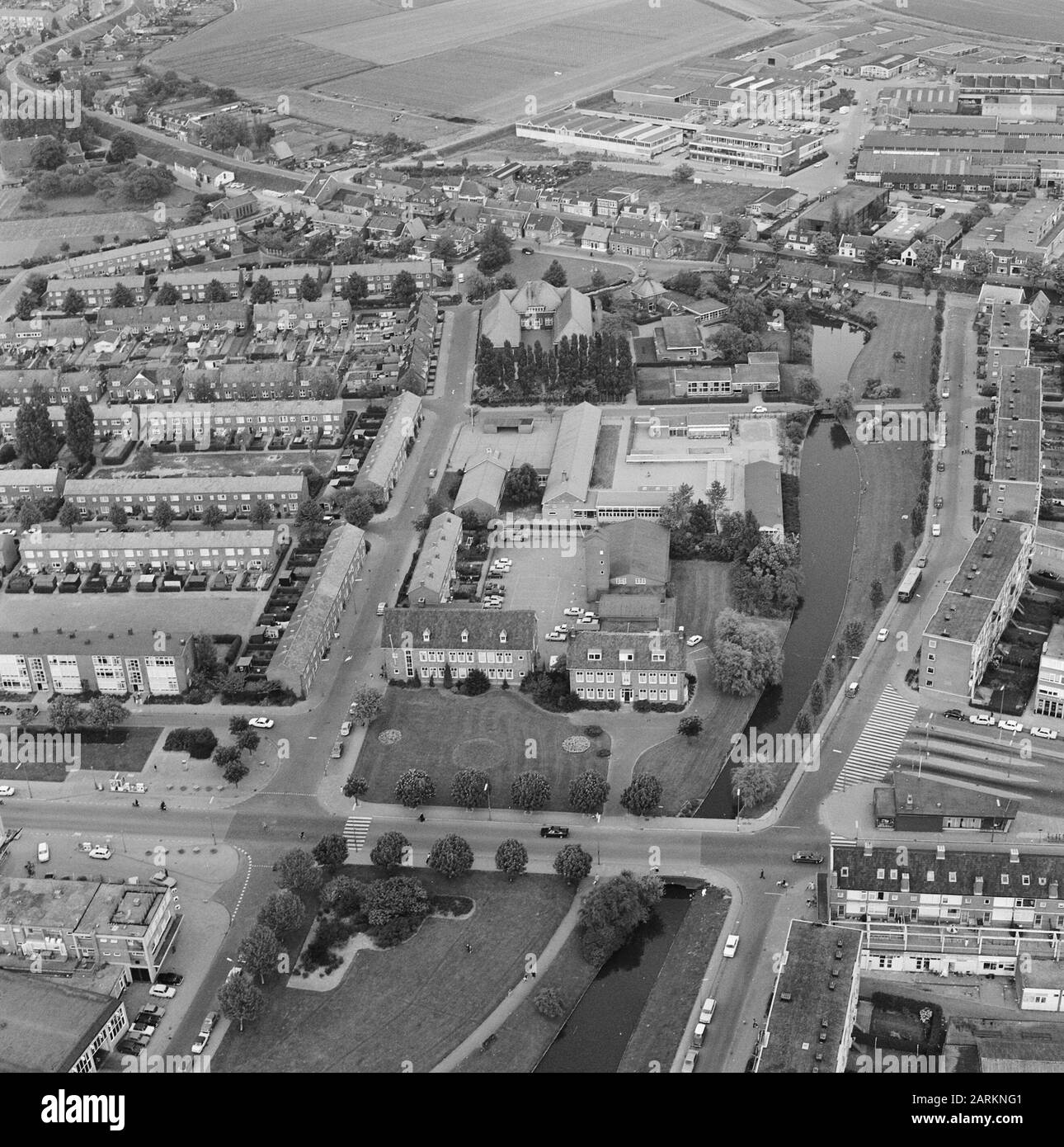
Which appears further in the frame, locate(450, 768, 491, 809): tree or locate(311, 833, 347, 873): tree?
locate(450, 768, 491, 809): tree

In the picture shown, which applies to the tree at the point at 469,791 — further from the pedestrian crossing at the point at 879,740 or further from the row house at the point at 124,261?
the row house at the point at 124,261

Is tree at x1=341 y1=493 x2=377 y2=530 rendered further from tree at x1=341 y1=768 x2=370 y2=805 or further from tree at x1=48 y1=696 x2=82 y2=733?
tree at x1=341 y1=768 x2=370 y2=805

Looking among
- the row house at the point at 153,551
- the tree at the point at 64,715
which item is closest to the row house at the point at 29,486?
the row house at the point at 153,551

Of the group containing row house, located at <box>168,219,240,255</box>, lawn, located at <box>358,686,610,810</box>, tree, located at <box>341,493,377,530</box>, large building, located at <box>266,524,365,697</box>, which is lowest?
lawn, located at <box>358,686,610,810</box>

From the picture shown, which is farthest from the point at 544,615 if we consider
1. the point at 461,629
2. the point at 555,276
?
the point at 555,276

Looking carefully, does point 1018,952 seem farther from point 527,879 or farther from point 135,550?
point 135,550

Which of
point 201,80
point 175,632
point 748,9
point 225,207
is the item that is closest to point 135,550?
point 175,632

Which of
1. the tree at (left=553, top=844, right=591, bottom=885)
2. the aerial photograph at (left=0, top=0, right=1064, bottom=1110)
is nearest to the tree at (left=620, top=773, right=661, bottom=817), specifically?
the aerial photograph at (left=0, top=0, right=1064, bottom=1110)
